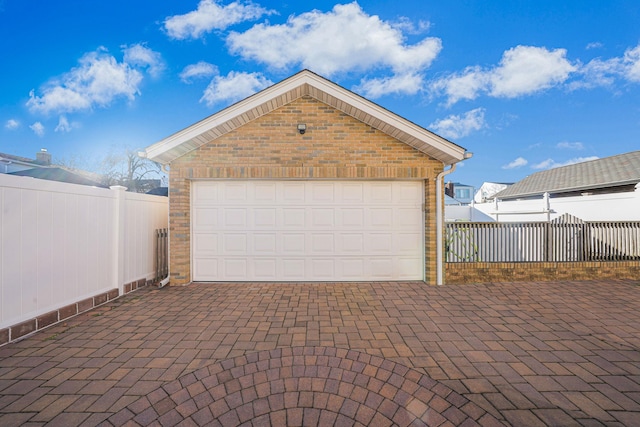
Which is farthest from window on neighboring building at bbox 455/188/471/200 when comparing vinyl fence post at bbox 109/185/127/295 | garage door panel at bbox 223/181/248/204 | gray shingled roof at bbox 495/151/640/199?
vinyl fence post at bbox 109/185/127/295

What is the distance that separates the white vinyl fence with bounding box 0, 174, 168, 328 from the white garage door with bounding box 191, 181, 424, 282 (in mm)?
1267

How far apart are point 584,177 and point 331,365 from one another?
18155 millimetres

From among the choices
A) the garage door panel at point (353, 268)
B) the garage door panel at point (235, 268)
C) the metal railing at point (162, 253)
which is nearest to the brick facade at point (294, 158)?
the metal railing at point (162, 253)

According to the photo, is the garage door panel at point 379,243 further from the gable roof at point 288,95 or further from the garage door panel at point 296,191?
the gable roof at point 288,95

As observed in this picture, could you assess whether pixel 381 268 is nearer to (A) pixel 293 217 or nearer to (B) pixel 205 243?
(A) pixel 293 217

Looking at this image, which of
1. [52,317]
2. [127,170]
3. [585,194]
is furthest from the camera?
Answer: [127,170]

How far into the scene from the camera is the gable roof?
5836 mm

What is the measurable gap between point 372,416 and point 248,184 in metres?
5.22

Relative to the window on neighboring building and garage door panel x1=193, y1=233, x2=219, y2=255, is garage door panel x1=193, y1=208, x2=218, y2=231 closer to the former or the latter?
garage door panel x1=193, y1=233, x2=219, y2=255

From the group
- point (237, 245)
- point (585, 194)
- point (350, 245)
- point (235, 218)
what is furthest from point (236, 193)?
point (585, 194)

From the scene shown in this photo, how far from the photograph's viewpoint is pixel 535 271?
6.40 meters

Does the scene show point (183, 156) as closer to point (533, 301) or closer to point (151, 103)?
point (533, 301)

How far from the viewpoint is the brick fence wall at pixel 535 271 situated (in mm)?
6238

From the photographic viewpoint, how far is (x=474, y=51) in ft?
44.5
